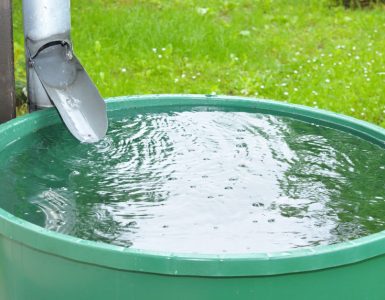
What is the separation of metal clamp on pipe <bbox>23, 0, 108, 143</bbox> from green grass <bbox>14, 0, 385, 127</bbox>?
6.36ft

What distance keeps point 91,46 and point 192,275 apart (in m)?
4.42

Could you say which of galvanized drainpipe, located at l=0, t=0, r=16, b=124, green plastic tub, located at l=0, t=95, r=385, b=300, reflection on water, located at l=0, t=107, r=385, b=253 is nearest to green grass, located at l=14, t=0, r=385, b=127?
galvanized drainpipe, located at l=0, t=0, r=16, b=124

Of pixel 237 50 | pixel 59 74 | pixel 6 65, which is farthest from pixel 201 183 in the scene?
pixel 237 50

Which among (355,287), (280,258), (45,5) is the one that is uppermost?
(45,5)

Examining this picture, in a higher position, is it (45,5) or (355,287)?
(45,5)

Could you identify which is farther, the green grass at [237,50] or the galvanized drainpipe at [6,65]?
the green grass at [237,50]

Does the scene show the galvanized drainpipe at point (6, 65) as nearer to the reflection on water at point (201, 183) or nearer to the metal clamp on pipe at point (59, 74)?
the metal clamp on pipe at point (59, 74)

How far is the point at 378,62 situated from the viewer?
19.3 ft

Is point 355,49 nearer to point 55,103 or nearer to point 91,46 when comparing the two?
point 91,46

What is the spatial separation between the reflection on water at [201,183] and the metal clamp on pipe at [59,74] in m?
0.08

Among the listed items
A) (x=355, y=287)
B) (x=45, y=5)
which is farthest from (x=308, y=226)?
(x=45, y=5)

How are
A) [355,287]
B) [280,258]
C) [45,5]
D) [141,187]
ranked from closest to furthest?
[280,258], [355,287], [141,187], [45,5]

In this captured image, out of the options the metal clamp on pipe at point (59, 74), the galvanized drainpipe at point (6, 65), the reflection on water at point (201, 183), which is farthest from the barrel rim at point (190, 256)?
the galvanized drainpipe at point (6, 65)

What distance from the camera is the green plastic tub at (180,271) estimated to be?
5.78 feet
